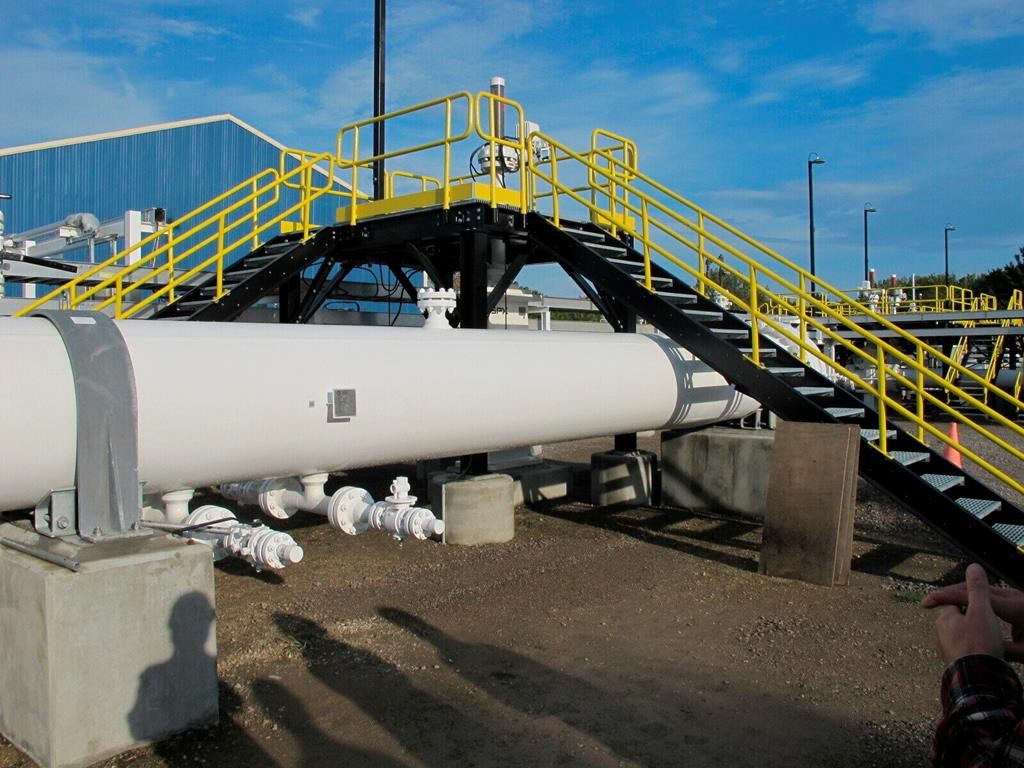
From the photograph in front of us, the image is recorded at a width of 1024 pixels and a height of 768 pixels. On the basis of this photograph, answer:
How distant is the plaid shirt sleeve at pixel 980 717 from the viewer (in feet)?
5.46

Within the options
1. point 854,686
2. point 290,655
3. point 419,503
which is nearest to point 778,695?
point 854,686

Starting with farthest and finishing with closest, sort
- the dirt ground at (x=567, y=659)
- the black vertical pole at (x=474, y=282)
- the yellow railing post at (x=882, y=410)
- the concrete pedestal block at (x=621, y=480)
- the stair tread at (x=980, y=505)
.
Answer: the concrete pedestal block at (x=621, y=480) → the black vertical pole at (x=474, y=282) → the yellow railing post at (x=882, y=410) → the stair tread at (x=980, y=505) → the dirt ground at (x=567, y=659)

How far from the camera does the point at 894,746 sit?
4668 millimetres

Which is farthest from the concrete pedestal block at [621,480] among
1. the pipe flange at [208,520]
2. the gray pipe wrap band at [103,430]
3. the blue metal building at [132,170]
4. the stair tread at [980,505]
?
the blue metal building at [132,170]

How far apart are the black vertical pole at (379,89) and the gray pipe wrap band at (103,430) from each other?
7534 millimetres

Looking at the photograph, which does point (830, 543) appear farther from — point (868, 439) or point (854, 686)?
point (854, 686)

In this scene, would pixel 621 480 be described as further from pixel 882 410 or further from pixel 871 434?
pixel 882 410

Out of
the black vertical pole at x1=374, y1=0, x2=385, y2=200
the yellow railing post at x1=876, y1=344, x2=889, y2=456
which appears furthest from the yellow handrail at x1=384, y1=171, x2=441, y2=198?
the yellow railing post at x1=876, y1=344, x2=889, y2=456

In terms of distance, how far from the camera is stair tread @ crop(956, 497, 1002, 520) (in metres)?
7.18

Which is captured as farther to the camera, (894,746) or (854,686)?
(854,686)

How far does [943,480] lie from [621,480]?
459 cm

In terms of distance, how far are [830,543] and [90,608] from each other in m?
5.70

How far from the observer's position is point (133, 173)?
72.0 ft

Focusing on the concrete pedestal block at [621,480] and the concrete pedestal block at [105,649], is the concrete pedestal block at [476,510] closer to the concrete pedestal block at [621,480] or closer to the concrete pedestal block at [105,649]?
the concrete pedestal block at [621,480]
